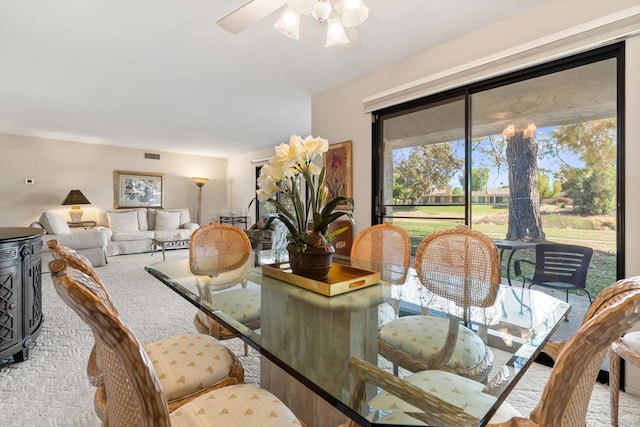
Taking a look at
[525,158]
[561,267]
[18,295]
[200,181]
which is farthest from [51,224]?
[561,267]

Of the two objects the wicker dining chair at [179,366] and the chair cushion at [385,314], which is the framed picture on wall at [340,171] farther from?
the wicker dining chair at [179,366]

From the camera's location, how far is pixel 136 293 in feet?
11.8

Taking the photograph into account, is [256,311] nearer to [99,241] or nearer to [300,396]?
[300,396]

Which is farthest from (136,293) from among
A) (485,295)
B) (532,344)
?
(532,344)

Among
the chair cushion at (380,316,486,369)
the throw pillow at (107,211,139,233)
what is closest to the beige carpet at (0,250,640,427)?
the chair cushion at (380,316,486,369)

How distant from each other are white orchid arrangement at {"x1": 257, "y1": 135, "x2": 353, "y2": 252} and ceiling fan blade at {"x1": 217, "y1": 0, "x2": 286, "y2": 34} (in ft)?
2.69

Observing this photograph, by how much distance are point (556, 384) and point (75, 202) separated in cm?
754

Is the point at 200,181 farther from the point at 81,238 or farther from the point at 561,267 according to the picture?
the point at 561,267

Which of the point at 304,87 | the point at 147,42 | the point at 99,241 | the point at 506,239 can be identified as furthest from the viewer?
the point at 99,241

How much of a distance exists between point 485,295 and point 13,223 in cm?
780

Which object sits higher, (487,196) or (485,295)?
(487,196)

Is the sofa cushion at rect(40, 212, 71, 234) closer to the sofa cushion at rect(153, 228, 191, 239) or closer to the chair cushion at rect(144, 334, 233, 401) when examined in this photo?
the sofa cushion at rect(153, 228, 191, 239)

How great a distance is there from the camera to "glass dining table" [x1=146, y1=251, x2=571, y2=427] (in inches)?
26.5

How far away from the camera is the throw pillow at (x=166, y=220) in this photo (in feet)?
22.6
